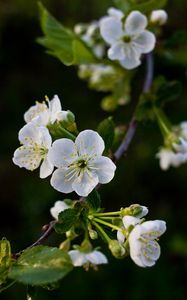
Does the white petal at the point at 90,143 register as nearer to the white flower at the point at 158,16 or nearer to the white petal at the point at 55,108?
the white petal at the point at 55,108

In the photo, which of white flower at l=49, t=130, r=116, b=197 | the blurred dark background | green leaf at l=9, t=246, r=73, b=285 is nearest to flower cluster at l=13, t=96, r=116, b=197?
white flower at l=49, t=130, r=116, b=197

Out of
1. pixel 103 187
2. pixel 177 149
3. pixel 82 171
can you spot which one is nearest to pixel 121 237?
pixel 82 171

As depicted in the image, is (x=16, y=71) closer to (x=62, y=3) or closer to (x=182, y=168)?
(x=62, y=3)

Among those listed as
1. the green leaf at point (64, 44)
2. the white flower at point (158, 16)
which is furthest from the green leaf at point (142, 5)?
the green leaf at point (64, 44)


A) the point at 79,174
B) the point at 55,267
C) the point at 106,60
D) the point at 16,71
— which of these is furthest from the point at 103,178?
the point at 16,71

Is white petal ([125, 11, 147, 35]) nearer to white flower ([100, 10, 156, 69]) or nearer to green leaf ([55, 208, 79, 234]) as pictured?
white flower ([100, 10, 156, 69])
